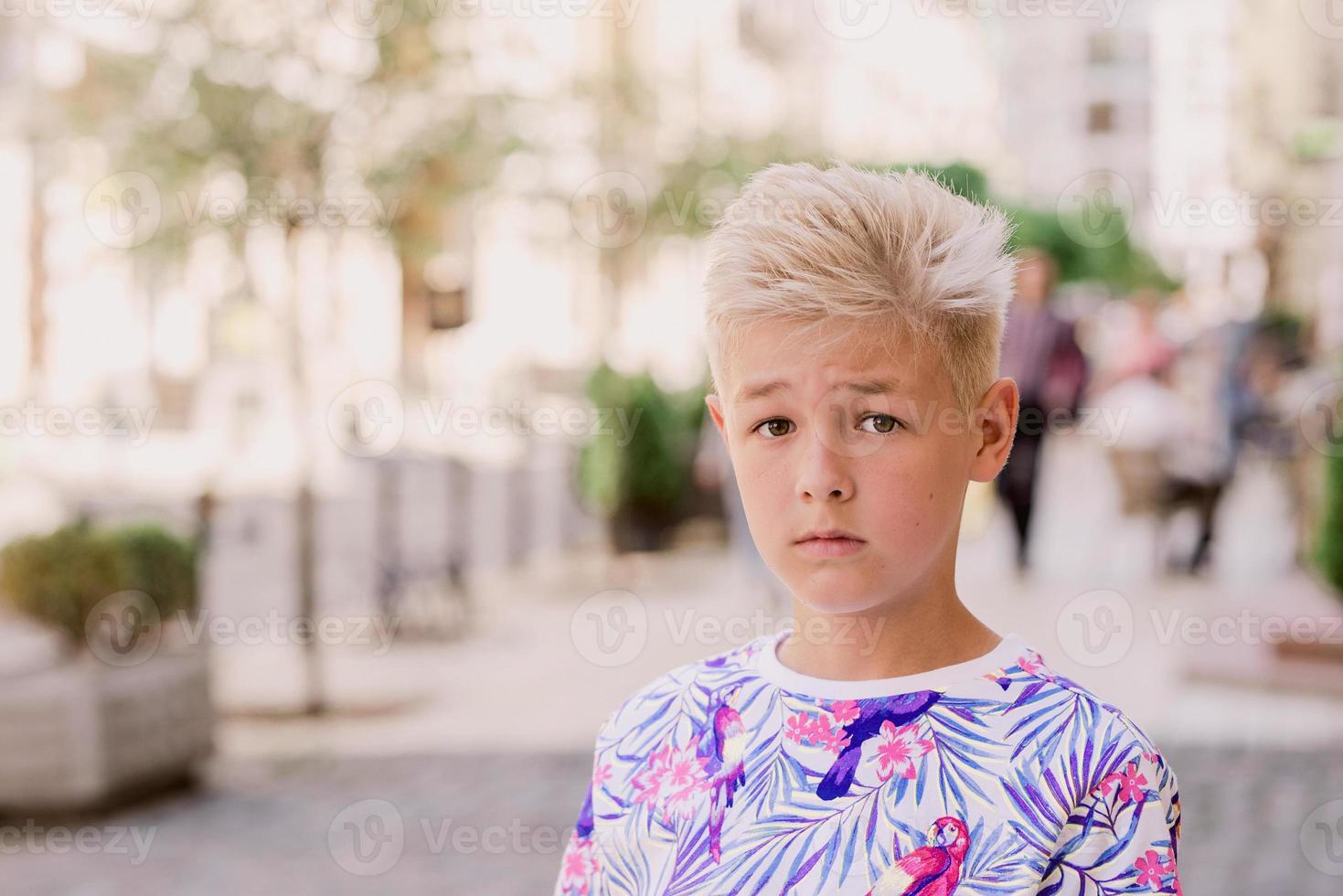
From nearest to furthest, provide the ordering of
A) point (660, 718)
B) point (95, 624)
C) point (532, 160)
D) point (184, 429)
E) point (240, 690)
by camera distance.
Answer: point (660, 718)
point (95, 624)
point (240, 690)
point (532, 160)
point (184, 429)

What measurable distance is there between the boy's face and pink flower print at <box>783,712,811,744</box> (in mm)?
109

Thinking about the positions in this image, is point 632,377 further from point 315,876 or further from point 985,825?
point 985,825

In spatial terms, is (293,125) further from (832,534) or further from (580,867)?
(832,534)

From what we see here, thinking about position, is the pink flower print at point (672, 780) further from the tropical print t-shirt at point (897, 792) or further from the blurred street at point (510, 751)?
the blurred street at point (510, 751)

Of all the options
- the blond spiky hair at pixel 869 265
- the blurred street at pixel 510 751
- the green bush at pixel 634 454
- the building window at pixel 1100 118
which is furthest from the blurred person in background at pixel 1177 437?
the building window at pixel 1100 118

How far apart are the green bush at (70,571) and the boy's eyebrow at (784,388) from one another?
481cm

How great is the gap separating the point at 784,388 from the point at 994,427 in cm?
26

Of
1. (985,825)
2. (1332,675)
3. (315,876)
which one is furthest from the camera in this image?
(1332,675)

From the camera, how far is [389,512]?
12.9 metres

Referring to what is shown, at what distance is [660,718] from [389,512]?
11596 millimetres

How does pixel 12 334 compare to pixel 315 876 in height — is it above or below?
A: above

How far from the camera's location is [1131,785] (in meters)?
1.29

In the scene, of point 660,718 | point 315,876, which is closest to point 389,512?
point 315,876

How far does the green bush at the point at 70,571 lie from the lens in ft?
18.4
